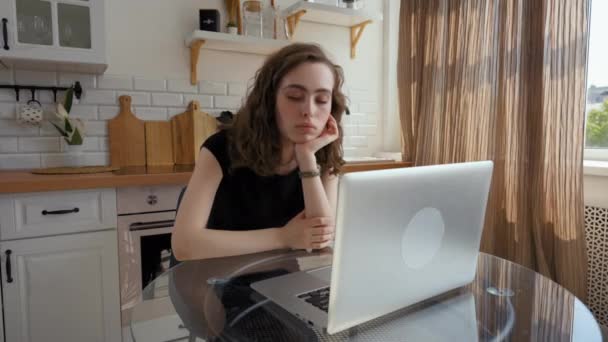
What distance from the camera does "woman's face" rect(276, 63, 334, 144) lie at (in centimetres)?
116

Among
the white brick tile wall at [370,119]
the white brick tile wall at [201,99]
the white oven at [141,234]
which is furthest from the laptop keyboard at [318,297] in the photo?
the white brick tile wall at [370,119]

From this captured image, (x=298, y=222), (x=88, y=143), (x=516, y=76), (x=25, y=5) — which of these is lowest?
(x=298, y=222)

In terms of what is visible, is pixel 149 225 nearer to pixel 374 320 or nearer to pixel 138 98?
pixel 138 98

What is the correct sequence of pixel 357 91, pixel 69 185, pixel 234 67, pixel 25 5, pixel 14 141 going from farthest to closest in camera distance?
pixel 357 91 → pixel 234 67 → pixel 14 141 → pixel 25 5 → pixel 69 185

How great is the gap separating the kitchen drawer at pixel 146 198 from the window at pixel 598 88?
1.90 meters

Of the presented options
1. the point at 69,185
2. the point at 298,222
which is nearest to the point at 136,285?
the point at 69,185

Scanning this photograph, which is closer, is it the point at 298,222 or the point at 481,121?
the point at 298,222

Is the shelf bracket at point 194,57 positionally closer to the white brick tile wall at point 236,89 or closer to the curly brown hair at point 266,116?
the white brick tile wall at point 236,89

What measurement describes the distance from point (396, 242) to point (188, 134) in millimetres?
1980

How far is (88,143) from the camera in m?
2.23

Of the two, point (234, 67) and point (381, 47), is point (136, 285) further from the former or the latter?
point (381, 47)

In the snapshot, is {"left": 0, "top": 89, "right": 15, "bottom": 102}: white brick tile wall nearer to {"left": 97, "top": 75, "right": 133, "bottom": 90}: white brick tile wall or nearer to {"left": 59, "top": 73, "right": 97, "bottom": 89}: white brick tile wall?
{"left": 59, "top": 73, "right": 97, "bottom": 89}: white brick tile wall

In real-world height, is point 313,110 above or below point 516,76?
below

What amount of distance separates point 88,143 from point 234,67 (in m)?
0.94
